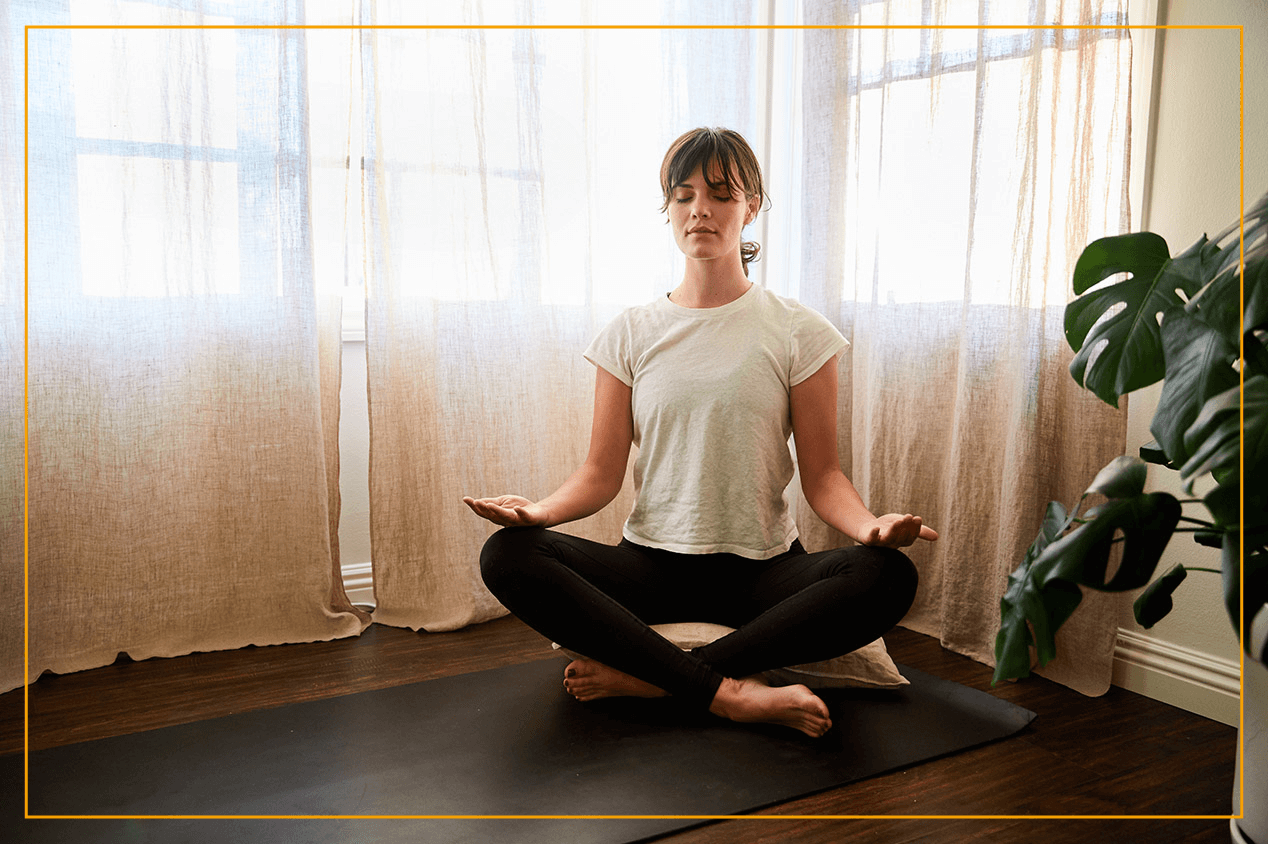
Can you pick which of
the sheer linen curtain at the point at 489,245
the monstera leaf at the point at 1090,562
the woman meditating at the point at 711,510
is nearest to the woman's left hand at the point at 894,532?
the woman meditating at the point at 711,510

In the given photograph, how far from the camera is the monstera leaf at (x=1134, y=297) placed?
1240 mm

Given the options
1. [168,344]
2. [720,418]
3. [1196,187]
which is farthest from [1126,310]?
[168,344]

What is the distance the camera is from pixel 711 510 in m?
1.76

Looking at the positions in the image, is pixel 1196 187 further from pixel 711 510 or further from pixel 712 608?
pixel 712 608

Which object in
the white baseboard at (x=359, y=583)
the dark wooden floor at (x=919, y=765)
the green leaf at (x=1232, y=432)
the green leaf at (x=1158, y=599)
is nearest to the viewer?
the green leaf at (x=1232, y=432)

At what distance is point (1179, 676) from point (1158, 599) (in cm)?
66

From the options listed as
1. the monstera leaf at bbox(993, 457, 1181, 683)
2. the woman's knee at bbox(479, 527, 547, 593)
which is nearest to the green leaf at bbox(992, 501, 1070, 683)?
the monstera leaf at bbox(993, 457, 1181, 683)

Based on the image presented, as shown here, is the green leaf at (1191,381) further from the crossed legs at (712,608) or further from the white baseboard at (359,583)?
the white baseboard at (359,583)

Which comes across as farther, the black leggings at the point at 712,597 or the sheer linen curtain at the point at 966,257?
the sheer linen curtain at the point at 966,257

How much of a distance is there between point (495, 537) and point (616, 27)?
131 cm

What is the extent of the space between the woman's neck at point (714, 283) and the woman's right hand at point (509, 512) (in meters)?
0.49

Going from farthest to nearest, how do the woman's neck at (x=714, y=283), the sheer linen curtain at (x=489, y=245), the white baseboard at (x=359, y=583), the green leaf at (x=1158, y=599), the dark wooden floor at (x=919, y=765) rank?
1. the white baseboard at (x=359, y=583)
2. the sheer linen curtain at (x=489, y=245)
3. the woman's neck at (x=714, y=283)
4. the dark wooden floor at (x=919, y=765)
5. the green leaf at (x=1158, y=599)

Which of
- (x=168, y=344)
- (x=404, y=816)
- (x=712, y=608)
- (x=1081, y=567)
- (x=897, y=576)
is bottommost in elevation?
(x=404, y=816)

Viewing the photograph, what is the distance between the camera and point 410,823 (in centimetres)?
129
